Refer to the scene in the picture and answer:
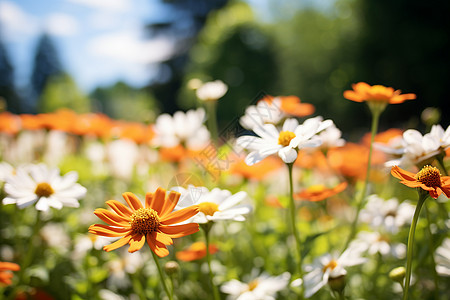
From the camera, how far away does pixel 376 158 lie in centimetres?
135

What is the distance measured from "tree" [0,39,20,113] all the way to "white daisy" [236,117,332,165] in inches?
565

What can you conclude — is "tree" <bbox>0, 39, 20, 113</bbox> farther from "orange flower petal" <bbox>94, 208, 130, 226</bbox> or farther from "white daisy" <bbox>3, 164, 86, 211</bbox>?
"orange flower petal" <bbox>94, 208, 130, 226</bbox>

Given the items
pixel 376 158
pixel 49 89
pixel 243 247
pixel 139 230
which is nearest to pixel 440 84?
pixel 376 158

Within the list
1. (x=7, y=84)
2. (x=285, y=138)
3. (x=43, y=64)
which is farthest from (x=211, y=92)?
(x=43, y=64)

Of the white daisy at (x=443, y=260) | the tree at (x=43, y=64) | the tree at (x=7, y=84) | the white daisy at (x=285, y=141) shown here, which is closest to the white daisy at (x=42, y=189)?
the white daisy at (x=285, y=141)

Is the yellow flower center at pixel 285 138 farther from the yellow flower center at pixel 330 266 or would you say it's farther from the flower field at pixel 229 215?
the yellow flower center at pixel 330 266

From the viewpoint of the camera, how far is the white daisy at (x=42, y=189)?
2.17ft

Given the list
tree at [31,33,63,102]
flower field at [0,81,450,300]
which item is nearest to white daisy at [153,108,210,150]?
flower field at [0,81,450,300]

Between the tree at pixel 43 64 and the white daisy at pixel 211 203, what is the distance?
2584 centimetres

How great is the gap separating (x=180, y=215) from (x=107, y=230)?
10cm

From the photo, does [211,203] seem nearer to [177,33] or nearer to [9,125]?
[9,125]

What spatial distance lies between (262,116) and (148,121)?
584 millimetres

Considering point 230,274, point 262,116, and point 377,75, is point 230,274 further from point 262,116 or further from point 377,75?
point 377,75

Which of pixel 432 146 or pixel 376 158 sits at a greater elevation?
pixel 432 146
